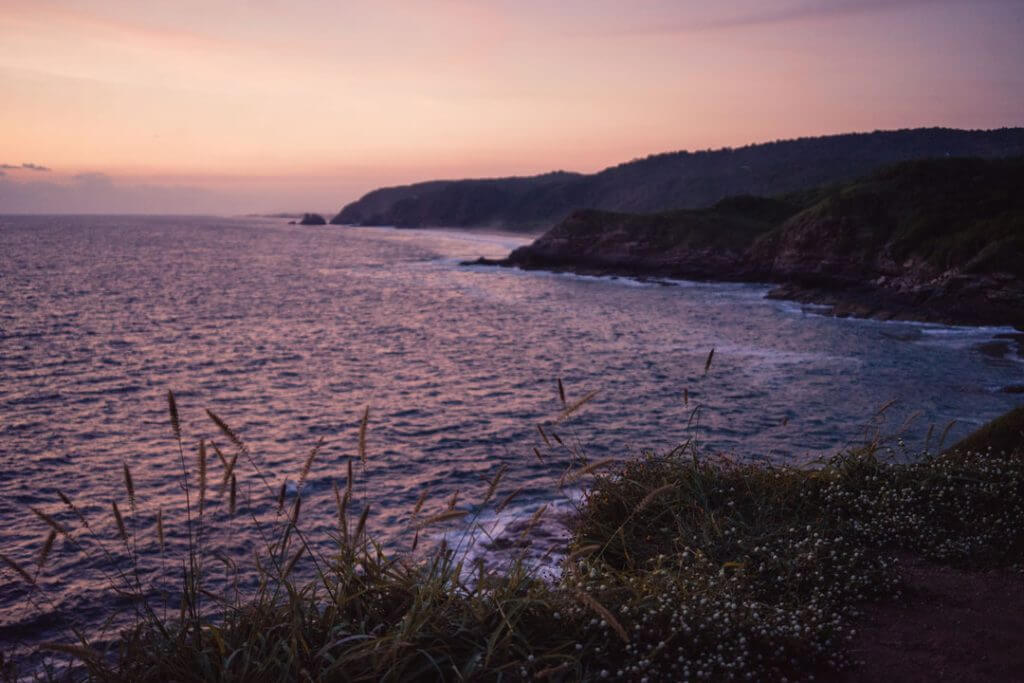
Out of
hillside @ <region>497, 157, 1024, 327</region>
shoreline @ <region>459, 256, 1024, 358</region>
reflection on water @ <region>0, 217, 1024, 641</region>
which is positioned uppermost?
hillside @ <region>497, 157, 1024, 327</region>

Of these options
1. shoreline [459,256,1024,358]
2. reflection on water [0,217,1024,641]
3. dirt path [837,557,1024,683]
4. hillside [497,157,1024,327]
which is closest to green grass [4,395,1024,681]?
dirt path [837,557,1024,683]

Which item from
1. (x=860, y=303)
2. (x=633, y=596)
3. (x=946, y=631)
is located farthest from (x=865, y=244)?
(x=633, y=596)

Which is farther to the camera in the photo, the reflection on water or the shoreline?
the shoreline

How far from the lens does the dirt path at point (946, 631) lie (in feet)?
16.6

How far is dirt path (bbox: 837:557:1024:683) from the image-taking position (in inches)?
199

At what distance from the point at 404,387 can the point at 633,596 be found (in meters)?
20.6

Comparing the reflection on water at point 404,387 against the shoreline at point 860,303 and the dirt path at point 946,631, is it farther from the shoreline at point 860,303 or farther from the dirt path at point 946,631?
the dirt path at point 946,631

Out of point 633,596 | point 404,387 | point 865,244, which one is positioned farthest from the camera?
point 865,244

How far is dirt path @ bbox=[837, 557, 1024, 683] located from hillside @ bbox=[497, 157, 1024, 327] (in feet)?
130

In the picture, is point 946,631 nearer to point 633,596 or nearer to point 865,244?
point 633,596

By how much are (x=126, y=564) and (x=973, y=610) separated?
12.2 m

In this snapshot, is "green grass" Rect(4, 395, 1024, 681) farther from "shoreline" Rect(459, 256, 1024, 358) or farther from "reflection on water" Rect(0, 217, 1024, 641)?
"shoreline" Rect(459, 256, 1024, 358)

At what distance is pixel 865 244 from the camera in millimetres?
56250

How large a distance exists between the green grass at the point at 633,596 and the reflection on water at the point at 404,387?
5426 mm
